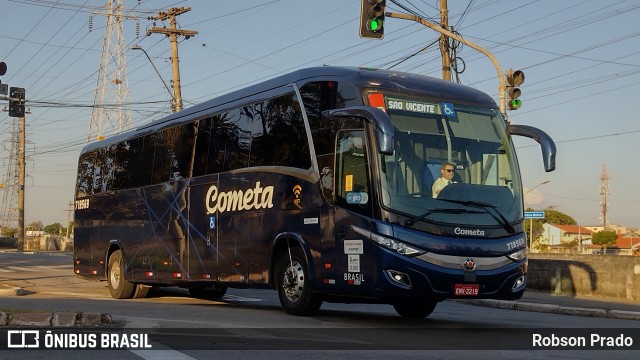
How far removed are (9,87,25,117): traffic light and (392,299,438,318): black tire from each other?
17898mm

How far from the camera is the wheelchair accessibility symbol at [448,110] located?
12297 millimetres

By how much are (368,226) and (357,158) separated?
103 cm

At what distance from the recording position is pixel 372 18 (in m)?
19.5

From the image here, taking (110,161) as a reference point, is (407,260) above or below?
below

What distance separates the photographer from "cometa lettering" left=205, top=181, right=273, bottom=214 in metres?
13.9

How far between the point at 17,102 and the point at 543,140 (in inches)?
794

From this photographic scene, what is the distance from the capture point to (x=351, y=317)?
13758 millimetres

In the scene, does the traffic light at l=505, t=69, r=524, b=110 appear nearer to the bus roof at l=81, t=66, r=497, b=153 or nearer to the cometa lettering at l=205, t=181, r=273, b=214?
the bus roof at l=81, t=66, r=497, b=153

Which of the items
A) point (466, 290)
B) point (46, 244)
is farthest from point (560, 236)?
point (466, 290)

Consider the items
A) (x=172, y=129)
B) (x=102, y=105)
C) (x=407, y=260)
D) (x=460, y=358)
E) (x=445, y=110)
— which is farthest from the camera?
(x=102, y=105)

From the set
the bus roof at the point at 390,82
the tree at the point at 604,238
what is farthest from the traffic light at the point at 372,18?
the tree at the point at 604,238

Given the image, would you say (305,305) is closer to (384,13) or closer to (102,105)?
(384,13)

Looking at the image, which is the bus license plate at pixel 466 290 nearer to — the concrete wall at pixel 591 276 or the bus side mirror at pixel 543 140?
the bus side mirror at pixel 543 140

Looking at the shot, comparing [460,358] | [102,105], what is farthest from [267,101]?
[102,105]
